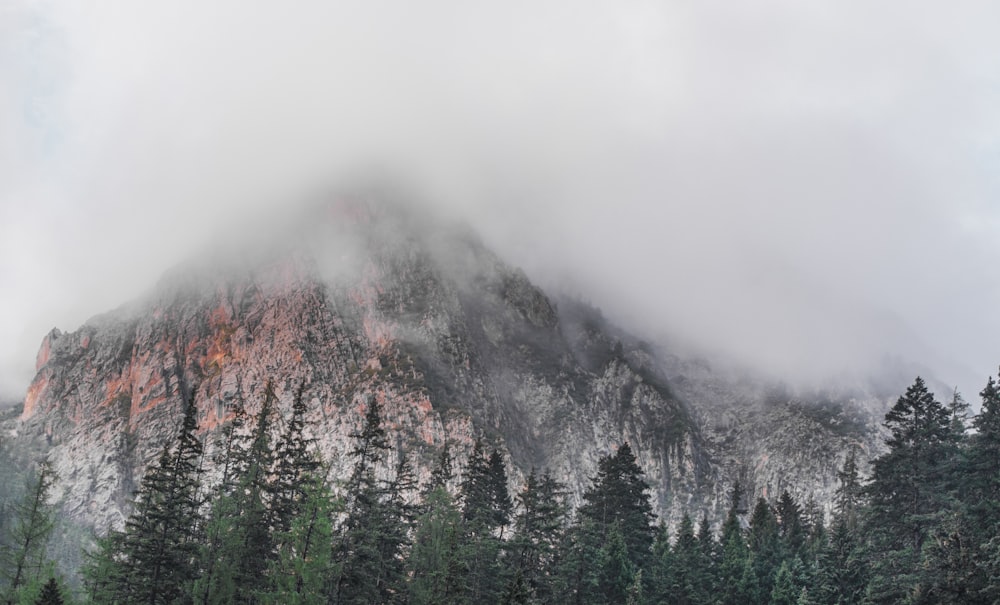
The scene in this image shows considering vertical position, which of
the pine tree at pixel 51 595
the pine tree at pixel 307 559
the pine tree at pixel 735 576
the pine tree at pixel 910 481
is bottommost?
the pine tree at pixel 51 595

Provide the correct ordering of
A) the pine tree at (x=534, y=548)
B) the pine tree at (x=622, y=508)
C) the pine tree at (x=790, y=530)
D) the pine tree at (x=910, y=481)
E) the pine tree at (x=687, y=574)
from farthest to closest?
the pine tree at (x=790, y=530)
the pine tree at (x=622, y=508)
the pine tree at (x=687, y=574)
the pine tree at (x=534, y=548)
the pine tree at (x=910, y=481)

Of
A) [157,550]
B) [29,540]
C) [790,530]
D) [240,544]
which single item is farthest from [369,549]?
[790,530]

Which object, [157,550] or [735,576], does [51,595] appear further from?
[735,576]

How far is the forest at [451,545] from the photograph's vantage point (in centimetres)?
4981

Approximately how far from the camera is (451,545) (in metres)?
55.0

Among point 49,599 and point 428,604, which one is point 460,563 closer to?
point 428,604

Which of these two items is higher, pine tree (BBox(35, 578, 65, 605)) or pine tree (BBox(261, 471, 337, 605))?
pine tree (BBox(261, 471, 337, 605))

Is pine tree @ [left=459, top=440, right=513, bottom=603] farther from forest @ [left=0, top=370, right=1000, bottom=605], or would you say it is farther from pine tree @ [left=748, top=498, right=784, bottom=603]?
pine tree @ [left=748, top=498, right=784, bottom=603]

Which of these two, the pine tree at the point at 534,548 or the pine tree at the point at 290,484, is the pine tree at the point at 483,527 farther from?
the pine tree at the point at 290,484

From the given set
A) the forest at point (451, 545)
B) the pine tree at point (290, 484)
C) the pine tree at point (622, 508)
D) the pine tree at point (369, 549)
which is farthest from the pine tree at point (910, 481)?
the pine tree at point (290, 484)

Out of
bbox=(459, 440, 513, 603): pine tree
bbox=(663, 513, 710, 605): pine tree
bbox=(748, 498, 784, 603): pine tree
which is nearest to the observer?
bbox=(459, 440, 513, 603): pine tree

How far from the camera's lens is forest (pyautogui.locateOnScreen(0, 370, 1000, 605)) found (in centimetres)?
4981

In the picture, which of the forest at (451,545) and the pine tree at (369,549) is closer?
the forest at (451,545)

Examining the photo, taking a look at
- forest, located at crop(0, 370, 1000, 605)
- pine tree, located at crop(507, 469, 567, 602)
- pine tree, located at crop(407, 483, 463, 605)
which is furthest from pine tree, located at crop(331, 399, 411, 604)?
pine tree, located at crop(507, 469, 567, 602)
